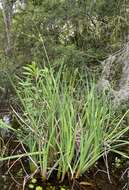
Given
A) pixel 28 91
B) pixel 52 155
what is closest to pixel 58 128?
→ pixel 52 155

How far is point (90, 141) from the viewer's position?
1896 mm

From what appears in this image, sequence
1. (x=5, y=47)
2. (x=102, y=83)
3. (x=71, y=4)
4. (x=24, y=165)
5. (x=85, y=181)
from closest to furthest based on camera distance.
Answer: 1. (x=85, y=181)
2. (x=24, y=165)
3. (x=102, y=83)
4. (x=71, y=4)
5. (x=5, y=47)

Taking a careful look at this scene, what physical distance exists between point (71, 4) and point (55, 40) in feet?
1.85

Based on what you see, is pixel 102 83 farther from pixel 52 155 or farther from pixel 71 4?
pixel 71 4

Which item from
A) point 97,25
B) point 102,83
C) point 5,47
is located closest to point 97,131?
point 102,83

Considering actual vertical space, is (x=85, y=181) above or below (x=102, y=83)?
below

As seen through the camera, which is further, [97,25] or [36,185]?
Result: [97,25]

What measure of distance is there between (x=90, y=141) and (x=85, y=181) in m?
0.30

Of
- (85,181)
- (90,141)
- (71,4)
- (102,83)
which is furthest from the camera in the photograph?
(71,4)

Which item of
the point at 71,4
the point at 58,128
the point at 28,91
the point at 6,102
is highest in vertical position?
the point at 71,4

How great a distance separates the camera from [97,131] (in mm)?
1936

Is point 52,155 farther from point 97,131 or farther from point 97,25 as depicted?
point 97,25

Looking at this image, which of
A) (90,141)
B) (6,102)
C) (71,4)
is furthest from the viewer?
(71,4)

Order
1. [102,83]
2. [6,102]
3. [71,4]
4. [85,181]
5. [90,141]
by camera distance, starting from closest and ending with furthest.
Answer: [90,141] → [85,181] → [102,83] → [6,102] → [71,4]
